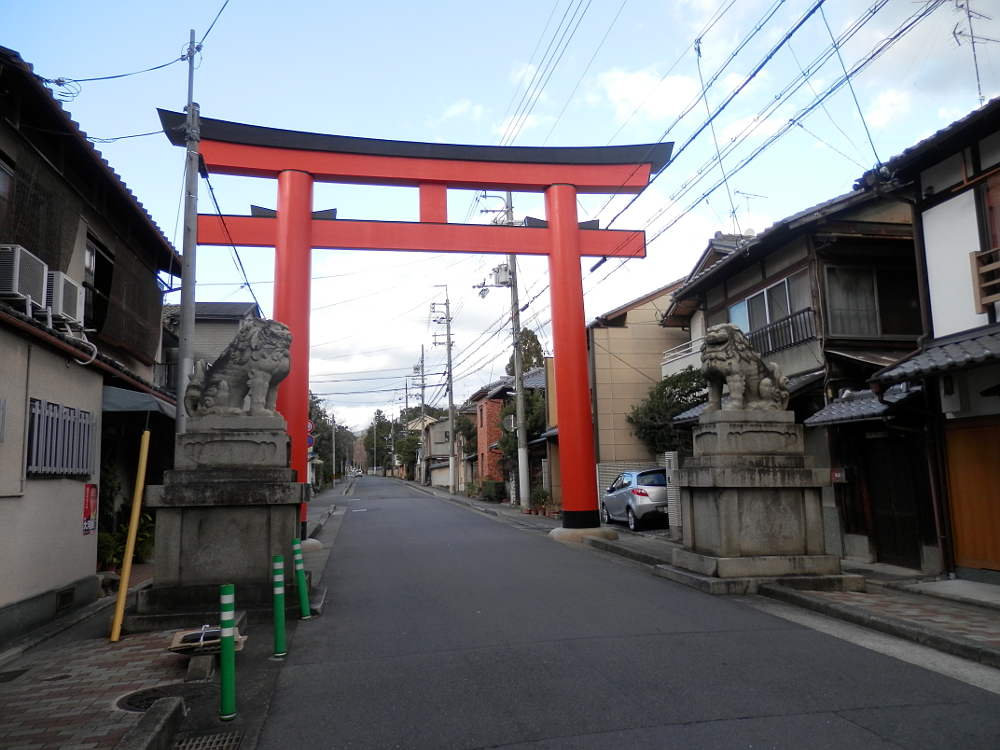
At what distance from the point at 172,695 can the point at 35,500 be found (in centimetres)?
412

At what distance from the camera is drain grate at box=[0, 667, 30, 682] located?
6.50m

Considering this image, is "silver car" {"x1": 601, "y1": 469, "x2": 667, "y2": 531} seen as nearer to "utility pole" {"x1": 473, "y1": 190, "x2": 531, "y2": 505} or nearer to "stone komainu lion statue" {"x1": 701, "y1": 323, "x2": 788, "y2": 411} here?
"utility pole" {"x1": 473, "y1": 190, "x2": 531, "y2": 505}

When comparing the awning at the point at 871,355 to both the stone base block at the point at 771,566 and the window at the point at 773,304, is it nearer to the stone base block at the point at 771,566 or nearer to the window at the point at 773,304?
the window at the point at 773,304

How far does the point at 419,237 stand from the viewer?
17328 mm

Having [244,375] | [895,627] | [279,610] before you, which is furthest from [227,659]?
[895,627]

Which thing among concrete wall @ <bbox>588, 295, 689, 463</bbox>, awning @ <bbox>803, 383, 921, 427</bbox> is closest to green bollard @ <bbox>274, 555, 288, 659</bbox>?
awning @ <bbox>803, 383, 921, 427</bbox>

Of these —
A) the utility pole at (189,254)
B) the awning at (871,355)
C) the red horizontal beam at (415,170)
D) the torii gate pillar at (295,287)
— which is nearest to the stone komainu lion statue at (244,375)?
the utility pole at (189,254)

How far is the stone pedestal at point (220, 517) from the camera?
878cm

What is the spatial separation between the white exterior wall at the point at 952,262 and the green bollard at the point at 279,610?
9.52 metres

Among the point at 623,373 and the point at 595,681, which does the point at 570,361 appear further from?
the point at 595,681

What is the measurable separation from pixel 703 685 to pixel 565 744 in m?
1.64

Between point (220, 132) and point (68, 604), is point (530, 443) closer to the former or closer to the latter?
point (220, 132)

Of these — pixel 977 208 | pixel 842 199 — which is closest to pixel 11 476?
pixel 977 208

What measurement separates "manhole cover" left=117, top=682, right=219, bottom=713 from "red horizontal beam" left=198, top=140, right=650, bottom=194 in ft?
41.8
